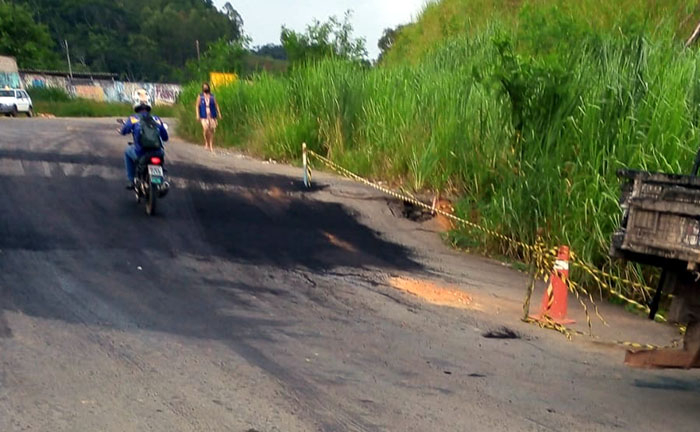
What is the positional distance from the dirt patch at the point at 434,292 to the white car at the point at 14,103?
37.0m

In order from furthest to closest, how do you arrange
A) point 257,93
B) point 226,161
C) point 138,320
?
1. point 257,93
2. point 226,161
3. point 138,320

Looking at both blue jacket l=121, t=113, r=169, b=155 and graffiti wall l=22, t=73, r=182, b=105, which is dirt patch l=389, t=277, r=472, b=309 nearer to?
blue jacket l=121, t=113, r=169, b=155

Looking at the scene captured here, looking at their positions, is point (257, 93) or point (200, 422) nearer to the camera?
point (200, 422)

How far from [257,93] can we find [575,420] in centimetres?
1735

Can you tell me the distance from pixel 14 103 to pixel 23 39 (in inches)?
1198

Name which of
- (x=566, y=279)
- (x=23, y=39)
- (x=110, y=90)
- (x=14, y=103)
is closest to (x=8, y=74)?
(x=14, y=103)

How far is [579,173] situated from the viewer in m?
10.5

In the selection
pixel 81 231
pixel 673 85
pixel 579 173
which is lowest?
pixel 81 231

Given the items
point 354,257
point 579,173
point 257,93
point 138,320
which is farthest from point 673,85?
point 257,93

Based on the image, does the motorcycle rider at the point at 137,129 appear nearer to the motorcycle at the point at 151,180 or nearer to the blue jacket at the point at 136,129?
the blue jacket at the point at 136,129

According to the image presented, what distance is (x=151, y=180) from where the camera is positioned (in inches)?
452

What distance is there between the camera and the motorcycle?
11531 millimetres

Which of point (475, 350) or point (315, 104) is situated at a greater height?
point (315, 104)

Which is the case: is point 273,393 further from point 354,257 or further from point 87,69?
point 87,69
